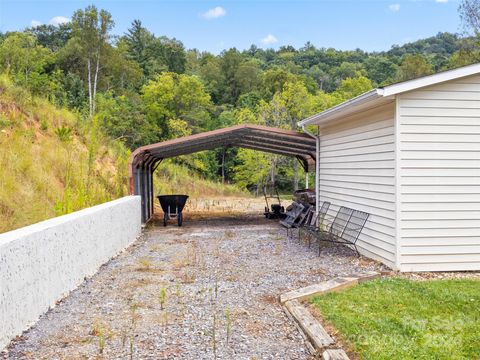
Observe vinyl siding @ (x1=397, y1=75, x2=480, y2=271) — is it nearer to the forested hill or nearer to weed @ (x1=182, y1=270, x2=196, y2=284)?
weed @ (x1=182, y1=270, x2=196, y2=284)

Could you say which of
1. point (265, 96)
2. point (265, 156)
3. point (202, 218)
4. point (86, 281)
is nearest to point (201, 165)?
point (265, 156)

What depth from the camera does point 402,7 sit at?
5512cm

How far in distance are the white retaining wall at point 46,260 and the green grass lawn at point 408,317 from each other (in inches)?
108

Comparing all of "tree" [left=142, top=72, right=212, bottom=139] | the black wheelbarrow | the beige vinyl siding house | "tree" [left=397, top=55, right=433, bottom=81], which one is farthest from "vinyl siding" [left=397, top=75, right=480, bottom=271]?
"tree" [left=397, top=55, right=433, bottom=81]

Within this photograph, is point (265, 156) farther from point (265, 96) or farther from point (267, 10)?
point (267, 10)

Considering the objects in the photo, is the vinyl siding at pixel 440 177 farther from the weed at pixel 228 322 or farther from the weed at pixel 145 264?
the weed at pixel 145 264

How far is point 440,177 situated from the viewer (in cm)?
604

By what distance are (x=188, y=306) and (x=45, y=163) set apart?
7.25 meters

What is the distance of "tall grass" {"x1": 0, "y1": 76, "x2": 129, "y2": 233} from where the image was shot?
727 cm

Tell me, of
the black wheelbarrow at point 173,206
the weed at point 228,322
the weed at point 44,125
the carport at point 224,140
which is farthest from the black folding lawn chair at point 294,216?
the weed at point 44,125

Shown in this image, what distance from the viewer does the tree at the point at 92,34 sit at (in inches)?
1206

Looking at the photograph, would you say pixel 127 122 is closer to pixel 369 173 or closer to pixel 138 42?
pixel 369 173

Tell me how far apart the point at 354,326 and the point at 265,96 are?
31.3 meters

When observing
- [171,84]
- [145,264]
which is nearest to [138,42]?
[171,84]
